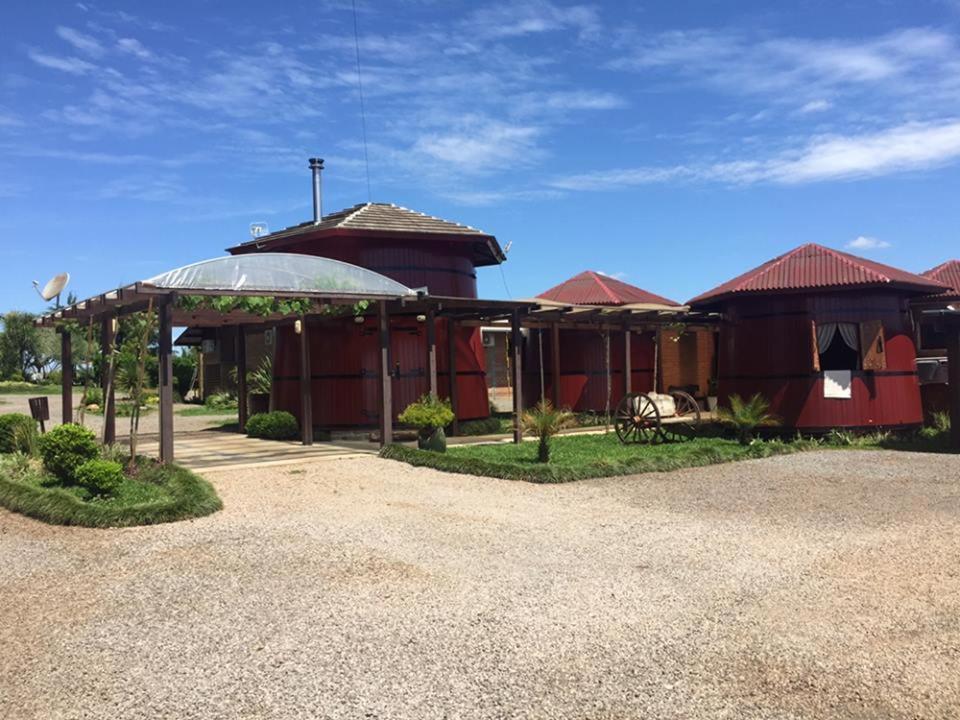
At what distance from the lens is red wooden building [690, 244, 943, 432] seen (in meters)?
16.6

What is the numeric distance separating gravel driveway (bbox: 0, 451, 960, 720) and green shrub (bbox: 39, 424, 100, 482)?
1.05m

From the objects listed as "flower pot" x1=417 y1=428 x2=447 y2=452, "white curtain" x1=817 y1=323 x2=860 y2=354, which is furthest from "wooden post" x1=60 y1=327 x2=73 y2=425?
"white curtain" x1=817 y1=323 x2=860 y2=354

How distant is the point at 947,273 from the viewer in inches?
841

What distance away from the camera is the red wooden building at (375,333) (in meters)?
17.2

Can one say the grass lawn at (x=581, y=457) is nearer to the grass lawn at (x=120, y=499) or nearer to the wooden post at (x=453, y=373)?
the wooden post at (x=453, y=373)

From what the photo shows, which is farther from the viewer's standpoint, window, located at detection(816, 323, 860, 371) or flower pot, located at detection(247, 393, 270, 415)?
flower pot, located at detection(247, 393, 270, 415)

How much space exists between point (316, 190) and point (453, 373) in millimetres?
6390

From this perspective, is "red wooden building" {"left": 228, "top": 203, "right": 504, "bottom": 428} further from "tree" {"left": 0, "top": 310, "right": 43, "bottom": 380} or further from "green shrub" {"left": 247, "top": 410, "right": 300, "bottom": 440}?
"tree" {"left": 0, "top": 310, "right": 43, "bottom": 380}

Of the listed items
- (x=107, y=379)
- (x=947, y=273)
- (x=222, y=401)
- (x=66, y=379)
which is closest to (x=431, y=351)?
(x=107, y=379)

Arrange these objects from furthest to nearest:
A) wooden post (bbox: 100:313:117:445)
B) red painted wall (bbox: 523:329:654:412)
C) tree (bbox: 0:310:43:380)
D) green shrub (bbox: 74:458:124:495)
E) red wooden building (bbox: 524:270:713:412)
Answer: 1. tree (bbox: 0:310:43:380)
2. red painted wall (bbox: 523:329:654:412)
3. red wooden building (bbox: 524:270:713:412)
4. wooden post (bbox: 100:313:117:445)
5. green shrub (bbox: 74:458:124:495)

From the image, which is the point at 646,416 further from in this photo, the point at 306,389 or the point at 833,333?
the point at 306,389

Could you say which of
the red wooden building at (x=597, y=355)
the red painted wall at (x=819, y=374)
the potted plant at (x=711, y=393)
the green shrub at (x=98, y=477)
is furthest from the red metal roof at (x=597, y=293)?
the green shrub at (x=98, y=477)

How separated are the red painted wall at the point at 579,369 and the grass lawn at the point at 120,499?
37.3 ft

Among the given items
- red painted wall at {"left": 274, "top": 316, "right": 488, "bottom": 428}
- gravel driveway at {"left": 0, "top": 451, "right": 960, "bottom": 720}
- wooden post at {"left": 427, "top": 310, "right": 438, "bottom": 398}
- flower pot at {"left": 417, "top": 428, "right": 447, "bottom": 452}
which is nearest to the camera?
gravel driveway at {"left": 0, "top": 451, "right": 960, "bottom": 720}
